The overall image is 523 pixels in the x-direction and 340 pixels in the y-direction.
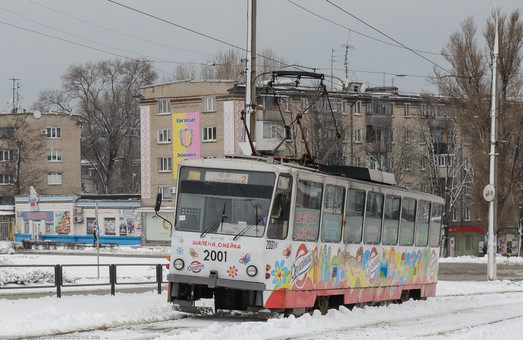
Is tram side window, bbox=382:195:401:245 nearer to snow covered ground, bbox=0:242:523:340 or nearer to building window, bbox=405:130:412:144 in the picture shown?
snow covered ground, bbox=0:242:523:340

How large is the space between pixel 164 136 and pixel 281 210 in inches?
2283

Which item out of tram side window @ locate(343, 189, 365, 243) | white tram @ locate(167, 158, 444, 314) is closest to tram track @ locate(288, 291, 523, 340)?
white tram @ locate(167, 158, 444, 314)

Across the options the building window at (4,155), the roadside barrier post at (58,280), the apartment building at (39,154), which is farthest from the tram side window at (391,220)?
the building window at (4,155)

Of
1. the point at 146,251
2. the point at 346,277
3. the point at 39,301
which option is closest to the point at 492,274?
the point at 346,277

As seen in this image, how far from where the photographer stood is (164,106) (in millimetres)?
73312

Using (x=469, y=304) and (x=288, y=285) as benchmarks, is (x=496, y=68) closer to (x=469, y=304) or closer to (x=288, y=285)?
(x=469, y=304)

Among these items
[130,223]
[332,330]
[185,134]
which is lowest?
[130,223]

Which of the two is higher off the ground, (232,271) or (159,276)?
(232,271)

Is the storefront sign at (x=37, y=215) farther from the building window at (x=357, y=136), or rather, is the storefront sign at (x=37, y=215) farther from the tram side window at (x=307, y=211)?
the tram side window at (x=307, y=211)

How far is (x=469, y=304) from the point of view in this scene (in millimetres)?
22766

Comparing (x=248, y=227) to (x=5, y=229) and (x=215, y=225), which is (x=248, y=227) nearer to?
(x=215, y=225)

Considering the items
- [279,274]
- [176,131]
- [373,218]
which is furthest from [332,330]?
A: [176,131]

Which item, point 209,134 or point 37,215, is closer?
point 209,134

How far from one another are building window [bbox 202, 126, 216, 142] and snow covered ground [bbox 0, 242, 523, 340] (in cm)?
4892
